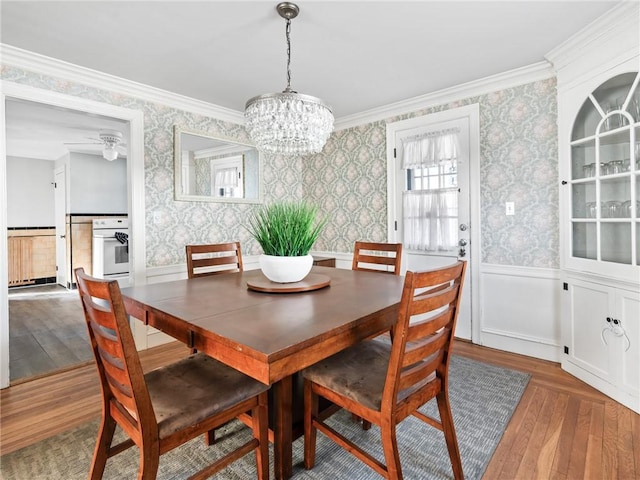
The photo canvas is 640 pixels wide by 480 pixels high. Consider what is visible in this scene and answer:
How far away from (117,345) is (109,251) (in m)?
5.40

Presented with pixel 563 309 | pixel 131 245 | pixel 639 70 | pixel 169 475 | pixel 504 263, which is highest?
pixel 639 70

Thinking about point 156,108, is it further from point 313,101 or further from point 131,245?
point 313,101

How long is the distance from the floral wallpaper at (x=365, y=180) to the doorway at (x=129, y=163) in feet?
0.20

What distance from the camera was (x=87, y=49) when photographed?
7.65 ft

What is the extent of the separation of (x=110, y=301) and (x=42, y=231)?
6766 mm

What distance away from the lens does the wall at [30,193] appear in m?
5.84

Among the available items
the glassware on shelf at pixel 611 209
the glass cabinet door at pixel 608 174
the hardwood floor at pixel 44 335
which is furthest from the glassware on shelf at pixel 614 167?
the hardwood floor at pixel 44 335

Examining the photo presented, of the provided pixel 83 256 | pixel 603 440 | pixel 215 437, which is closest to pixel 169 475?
pixel 215 437

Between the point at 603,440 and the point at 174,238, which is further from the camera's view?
the point at 174,238

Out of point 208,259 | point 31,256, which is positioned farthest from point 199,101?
point 31,256

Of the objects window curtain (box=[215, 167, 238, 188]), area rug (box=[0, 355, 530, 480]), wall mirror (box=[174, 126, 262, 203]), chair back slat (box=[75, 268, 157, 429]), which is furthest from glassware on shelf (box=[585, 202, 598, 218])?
window curtain (box=[215, 167, 238, 188])

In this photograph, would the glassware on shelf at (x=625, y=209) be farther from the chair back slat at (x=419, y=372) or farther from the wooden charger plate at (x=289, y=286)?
the wooden charger plate at (x=289, y=286)

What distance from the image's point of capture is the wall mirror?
3293 millimetres

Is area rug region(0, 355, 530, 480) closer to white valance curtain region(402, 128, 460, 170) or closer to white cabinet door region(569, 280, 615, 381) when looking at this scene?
white cabinet door region(569, 280, 615, 381)
